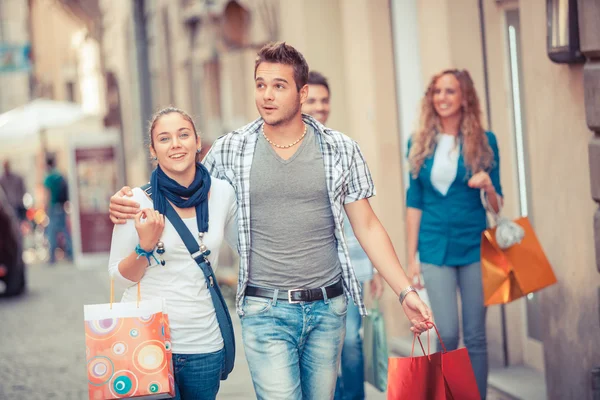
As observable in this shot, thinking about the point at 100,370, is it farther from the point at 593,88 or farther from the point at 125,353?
the point at 593,88

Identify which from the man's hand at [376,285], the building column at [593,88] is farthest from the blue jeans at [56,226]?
the building column at [593,88]

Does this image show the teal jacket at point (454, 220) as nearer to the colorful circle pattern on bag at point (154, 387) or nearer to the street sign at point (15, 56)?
the colorful circle pattern on bag at point (154, 387)

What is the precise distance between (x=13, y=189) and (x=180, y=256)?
17987 millimetres

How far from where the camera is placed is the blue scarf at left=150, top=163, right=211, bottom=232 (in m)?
3.79

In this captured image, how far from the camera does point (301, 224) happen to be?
3895 millimetres

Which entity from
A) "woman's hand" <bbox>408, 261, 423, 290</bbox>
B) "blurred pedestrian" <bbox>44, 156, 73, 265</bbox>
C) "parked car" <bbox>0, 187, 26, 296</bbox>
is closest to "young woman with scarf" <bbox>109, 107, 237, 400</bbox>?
"woman's hand" <bbox>408, 261, 423, 290</bbox>

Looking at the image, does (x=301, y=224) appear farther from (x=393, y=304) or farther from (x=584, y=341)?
(x=393, y=304)

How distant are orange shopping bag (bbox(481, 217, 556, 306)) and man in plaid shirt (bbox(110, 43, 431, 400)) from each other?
1427 mm

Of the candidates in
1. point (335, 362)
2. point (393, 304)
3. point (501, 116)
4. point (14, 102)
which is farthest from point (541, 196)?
point (14, 102)

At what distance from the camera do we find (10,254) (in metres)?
13.7

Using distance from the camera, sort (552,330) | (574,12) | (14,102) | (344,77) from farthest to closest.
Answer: (14,102) → (344,77) → (552,330) → (574,12)

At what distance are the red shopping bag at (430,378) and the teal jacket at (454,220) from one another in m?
1.79

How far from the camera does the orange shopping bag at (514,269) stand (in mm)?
5266

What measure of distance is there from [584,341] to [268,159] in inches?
82.8
